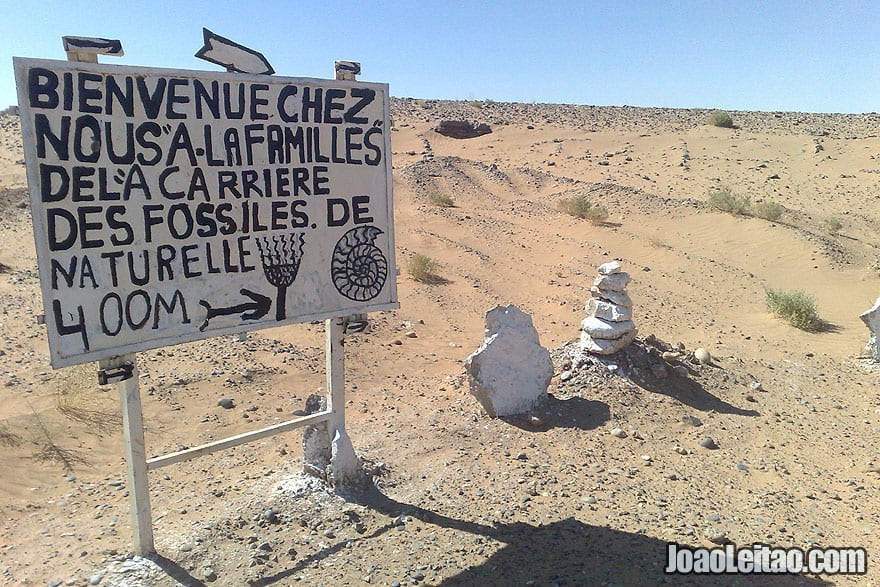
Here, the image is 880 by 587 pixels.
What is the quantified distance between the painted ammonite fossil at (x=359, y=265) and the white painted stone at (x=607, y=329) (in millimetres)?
3009

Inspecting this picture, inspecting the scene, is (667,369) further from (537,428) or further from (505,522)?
(505,522)

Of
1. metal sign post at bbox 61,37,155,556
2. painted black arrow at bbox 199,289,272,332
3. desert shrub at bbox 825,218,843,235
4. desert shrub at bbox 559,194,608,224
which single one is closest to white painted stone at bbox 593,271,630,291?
painted black arrow at bbox 199,289,272,332

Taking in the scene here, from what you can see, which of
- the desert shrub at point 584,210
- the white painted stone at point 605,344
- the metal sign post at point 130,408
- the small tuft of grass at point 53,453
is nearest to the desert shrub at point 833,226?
the desert shrub at point 584,210

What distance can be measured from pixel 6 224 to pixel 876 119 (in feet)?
127

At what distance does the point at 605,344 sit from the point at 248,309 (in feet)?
13.1

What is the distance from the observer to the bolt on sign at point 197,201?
3.27m

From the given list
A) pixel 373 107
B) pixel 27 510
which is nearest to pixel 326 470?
pixel 27 510

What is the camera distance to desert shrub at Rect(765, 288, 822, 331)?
31.8 ft

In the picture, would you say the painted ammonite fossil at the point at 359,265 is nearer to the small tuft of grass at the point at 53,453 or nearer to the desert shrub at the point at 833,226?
the small tuft of grass at the point at 53,453

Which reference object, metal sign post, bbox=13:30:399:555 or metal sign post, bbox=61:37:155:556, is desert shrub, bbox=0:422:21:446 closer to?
metal sign post, bbox=61:37:155:556

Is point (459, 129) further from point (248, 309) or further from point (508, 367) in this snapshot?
point (248, 309)

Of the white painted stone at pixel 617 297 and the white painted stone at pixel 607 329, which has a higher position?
the white painted stone at pixel 617 297

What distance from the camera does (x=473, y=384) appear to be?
6.04m

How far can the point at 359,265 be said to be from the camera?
4383 mm
